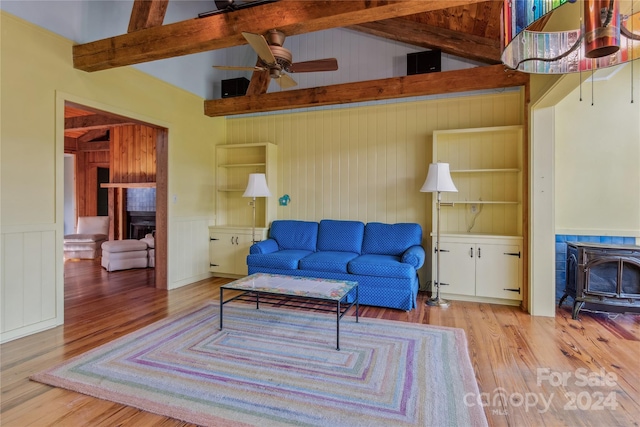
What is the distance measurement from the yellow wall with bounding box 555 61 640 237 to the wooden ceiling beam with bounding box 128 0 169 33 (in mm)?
4257

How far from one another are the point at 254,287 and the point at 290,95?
2.83 metres

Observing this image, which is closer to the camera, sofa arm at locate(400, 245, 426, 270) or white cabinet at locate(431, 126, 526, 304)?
sofa arm at locate(400, 245, 426, 270)

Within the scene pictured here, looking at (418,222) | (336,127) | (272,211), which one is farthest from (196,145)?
(418,222)

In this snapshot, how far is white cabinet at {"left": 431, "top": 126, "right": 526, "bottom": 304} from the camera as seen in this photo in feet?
11.9

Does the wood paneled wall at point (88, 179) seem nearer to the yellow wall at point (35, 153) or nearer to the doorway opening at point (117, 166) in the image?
the doorway opening at point (117, 166)

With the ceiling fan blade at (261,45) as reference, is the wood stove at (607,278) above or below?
below

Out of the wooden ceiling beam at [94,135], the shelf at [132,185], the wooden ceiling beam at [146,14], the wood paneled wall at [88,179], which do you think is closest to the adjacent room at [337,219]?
the wooden ceiling beam at [146,14]

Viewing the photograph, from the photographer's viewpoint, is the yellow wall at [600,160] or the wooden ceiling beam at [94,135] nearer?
the yellow wall at [600,160]

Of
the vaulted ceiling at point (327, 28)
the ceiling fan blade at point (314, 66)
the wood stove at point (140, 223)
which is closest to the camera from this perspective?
the vaulted ceiling at point (327, 28)

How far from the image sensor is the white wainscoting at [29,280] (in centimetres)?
269

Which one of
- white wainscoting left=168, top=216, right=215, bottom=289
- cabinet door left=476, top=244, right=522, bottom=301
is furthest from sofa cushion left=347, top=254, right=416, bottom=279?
white wainscoting left=168, top=216, right=215, bottom=289

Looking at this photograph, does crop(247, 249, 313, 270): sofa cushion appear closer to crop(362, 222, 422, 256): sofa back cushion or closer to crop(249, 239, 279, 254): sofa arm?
crop(249, 239, 279, 254): sofa arm

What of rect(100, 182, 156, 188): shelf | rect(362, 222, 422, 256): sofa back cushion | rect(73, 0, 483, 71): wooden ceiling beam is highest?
rect(73, 0, 483, 71): wooden ceiling beam

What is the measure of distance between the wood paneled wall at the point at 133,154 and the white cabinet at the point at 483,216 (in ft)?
18.5
